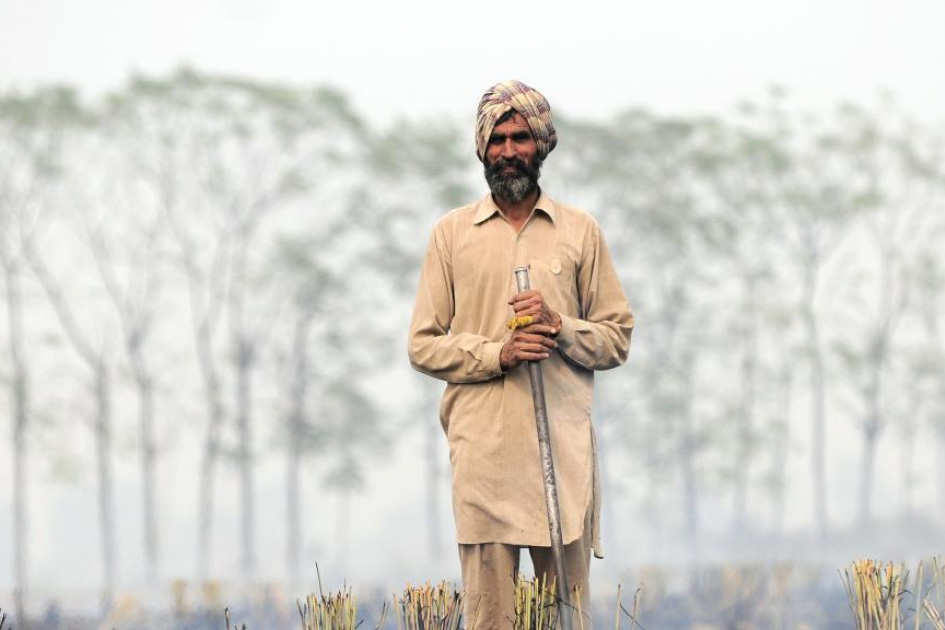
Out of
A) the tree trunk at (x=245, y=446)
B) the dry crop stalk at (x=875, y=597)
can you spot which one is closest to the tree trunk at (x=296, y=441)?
the tree trunk at (x=245, y=446)

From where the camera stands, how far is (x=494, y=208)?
13.7ft

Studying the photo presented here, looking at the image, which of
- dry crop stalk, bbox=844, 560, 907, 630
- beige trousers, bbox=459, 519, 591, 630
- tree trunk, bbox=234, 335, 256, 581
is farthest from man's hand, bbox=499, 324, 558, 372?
tree trunk, bbox=234, 335, 256, 581

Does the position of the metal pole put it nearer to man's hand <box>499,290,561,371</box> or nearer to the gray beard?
man's hand <box>499,290,561,371</box>

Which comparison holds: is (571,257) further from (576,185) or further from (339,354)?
(576,185)

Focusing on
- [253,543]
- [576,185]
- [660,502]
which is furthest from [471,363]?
[660,502]

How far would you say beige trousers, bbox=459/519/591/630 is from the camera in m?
4.04

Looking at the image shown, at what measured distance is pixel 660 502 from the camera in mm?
25188

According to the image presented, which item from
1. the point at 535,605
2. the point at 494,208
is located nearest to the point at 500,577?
the point at 535,605

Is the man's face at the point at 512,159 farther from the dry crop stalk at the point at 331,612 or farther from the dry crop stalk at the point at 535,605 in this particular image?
the dry crop stalk at the point at 331,612

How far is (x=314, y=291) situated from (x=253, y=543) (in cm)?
363

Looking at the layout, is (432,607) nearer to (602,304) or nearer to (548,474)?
(548,474)

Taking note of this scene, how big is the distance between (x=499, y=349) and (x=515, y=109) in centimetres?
64

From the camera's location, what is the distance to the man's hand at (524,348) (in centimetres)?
388

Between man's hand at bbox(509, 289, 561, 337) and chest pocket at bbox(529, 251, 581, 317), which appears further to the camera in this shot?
chest pocket at bbox(529, 251, 581, 317)
